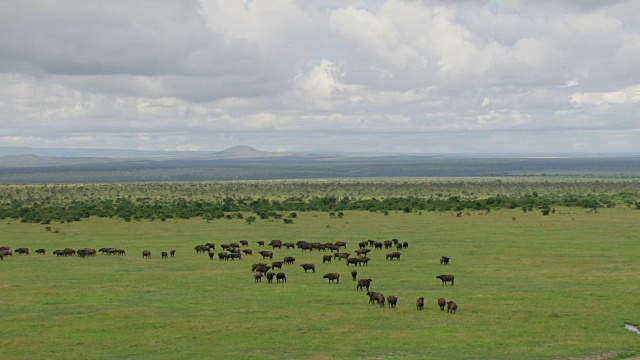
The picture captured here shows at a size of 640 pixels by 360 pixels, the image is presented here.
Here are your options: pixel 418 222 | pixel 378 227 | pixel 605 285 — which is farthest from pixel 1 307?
pixel 418 222

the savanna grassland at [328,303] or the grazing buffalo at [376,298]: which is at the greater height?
the grazing buffalo at [376,298]

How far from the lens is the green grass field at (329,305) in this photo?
23891 mm

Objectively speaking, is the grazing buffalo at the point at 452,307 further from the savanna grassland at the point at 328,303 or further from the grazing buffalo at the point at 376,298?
the grazing buffalo at the point at 376,298

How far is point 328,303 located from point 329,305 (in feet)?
1.34

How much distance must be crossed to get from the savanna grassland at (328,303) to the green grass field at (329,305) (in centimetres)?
8

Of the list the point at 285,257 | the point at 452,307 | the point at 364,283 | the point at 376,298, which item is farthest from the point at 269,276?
the point at 452,307

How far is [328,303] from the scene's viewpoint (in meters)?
30.9

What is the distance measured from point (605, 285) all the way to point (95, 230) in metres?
46.7

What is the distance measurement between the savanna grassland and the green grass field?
8 cm

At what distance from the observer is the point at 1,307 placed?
3086cm

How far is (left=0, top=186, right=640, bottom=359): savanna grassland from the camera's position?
78.5ft

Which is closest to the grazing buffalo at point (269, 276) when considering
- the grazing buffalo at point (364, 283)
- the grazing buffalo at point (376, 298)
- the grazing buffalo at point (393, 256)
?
the grazing buffalo at point (364, 283)

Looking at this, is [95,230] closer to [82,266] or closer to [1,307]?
[82,266]

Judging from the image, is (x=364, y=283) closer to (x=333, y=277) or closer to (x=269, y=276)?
(x=333, y=277)
